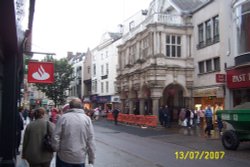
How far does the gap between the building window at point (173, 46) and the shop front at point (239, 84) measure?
7.68 m

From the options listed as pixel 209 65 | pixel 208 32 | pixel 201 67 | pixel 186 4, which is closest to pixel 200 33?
pixel 208 32

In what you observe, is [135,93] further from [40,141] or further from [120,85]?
[40,141]

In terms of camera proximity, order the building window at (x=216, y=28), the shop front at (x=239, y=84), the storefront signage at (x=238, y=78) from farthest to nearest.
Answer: the building window at (x=216, y=28) < the shop front at (x=239, y=84) < the storefront signage at (x=238, y=78)

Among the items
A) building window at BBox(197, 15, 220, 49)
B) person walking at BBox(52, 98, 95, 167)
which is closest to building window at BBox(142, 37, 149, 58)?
building window at BBox(197, 15, 220, 49)

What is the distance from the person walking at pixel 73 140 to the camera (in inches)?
210

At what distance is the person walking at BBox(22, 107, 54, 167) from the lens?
634 centimetres

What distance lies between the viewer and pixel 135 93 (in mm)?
37281

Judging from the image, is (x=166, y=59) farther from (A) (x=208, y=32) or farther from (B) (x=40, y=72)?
(B) (x=40, y=72)

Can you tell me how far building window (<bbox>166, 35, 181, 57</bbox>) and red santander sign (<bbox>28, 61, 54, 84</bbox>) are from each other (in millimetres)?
20229

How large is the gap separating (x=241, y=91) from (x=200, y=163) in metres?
14.1

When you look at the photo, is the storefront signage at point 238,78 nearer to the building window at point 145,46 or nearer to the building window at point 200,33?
the building window at point 200,33

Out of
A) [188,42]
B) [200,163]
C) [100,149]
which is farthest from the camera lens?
[188,42]

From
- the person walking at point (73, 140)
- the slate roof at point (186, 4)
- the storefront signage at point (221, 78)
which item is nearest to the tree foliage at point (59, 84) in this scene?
the slate roof at point (186, 4)

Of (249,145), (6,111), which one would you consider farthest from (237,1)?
(6,111)
